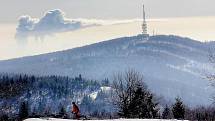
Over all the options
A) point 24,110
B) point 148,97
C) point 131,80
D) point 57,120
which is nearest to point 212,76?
point 57,120

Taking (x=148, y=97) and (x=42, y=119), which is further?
(x=148, y=97)

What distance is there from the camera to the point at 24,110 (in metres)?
135

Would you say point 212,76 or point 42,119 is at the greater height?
point 212,76

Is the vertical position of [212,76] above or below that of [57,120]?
above

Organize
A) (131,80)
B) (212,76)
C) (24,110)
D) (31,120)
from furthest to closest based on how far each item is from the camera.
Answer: (24,110) < (131,80) < (212,76) < (31,120)

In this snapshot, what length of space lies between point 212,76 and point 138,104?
127 ft

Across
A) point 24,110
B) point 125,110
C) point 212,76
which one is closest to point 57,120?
point 212,76

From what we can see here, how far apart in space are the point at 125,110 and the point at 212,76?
3512cm

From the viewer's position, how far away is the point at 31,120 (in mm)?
32438

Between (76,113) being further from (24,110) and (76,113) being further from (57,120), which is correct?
(24,110)

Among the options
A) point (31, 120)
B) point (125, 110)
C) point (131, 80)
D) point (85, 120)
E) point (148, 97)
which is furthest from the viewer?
point (148, 97)

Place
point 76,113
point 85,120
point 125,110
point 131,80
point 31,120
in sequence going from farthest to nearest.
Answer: point 131,80, point 125,110, point 76,113, point 85,120, point 31,120

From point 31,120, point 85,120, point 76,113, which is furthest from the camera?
point 76,113

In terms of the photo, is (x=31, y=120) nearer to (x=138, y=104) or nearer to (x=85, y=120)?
(x=85, y=120)
